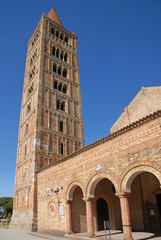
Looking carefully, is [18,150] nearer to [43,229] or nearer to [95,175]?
[43,229]

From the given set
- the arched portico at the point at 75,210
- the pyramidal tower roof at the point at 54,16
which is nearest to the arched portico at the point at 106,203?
the arched portico at the point at 75,210

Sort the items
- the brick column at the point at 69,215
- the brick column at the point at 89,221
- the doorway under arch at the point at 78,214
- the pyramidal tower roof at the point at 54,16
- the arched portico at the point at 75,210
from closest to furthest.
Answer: the brick column at the point at 89,221, the brick column at the point at 69,215, the arched portico at the point at 75,210, the doorway under arch at the point at 78,214, the pyramidal tower roof at the point at 54,16

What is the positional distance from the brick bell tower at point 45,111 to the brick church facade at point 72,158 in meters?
0.10

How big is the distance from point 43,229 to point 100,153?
9.32m

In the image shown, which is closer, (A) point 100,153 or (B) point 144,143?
(B) point 144,143

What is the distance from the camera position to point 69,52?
3150 cm

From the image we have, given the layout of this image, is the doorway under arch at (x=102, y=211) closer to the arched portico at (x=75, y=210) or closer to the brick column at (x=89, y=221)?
the arched portico at (x=75, y=210)

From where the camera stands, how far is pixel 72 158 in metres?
14.4

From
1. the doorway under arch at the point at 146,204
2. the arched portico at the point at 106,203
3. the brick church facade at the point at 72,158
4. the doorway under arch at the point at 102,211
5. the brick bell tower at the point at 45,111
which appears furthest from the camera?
the brick bell tower at the point at 45,111

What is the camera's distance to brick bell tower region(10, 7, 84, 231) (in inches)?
802

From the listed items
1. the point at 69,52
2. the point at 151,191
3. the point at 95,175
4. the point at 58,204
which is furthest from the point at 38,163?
the point at 69,52

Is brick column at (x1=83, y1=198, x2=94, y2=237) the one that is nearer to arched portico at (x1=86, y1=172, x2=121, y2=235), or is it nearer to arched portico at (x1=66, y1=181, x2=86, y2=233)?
arched portico at (x1=66, y1=181, x2=86, y2=233)

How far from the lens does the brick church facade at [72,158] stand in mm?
10094

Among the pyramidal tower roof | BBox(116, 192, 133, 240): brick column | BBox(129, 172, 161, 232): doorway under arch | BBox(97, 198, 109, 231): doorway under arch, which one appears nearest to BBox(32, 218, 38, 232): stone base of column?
BBox(97, 198, 109, 231): doorway under arch
